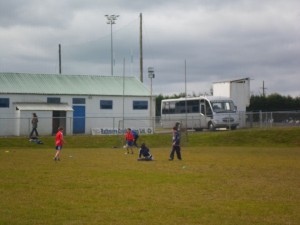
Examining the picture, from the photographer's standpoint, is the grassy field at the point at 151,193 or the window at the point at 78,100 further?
the window at the point at 78,100

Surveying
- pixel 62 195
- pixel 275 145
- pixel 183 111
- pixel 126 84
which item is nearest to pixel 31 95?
pixel 126 84

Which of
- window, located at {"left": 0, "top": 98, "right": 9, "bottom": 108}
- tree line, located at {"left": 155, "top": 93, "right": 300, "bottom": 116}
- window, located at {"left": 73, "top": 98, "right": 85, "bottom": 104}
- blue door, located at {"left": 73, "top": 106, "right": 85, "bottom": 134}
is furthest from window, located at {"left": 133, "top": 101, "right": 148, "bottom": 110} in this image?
tree line, located at {"left": 155, "top": 93, "right": 300, "bottom": 116}

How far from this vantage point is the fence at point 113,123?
51.2 m

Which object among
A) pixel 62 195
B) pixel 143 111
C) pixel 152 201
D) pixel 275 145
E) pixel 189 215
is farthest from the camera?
pixel 143 111

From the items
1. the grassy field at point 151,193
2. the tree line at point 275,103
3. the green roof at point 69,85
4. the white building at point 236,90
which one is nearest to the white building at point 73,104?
the green roof at point 69,85

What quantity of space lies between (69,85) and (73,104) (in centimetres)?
323

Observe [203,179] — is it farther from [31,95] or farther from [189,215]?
[31,95]

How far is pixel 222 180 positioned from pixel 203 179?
0.69 meters

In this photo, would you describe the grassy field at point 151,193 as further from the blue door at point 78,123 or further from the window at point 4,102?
the blue door at point 78,123

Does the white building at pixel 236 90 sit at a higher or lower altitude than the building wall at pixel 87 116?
higher

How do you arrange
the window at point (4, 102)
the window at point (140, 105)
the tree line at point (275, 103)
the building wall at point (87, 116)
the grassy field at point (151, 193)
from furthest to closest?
the tree line at point (275, 103) < the window at point (140, 105) < the window at point (4, 102) < the building wall at point (87, 116) < the grassy field at point (151, 193)

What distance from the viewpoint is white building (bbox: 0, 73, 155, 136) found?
51.9 m

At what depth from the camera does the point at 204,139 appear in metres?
48.9

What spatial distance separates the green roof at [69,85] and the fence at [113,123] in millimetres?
3013
